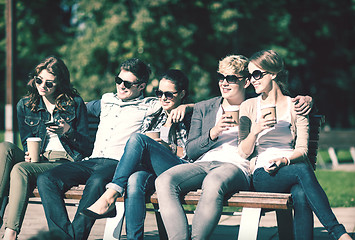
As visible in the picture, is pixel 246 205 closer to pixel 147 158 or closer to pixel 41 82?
pixel 147 158

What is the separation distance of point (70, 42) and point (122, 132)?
16.8 metres

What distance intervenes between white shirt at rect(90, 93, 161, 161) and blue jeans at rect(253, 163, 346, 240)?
127 cm

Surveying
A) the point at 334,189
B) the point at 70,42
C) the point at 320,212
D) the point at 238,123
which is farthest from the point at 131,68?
the point at 70,42

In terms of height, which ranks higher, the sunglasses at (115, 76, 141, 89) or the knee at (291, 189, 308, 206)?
the sunglasses at (115, 76, 141, 89)

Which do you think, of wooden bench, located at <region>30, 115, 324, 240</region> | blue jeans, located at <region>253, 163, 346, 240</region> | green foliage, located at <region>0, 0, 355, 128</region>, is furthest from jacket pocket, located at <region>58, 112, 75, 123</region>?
green foliage, located at <region>0, 0, 355, 128</region>

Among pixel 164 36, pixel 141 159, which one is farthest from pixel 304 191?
pixel 164 36

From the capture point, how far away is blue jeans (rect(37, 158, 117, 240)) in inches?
148

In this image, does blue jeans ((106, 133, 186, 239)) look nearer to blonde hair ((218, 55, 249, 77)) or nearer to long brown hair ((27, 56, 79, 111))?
blonde hair ((218, 55, 249, 77))

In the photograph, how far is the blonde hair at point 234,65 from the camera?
4.28m

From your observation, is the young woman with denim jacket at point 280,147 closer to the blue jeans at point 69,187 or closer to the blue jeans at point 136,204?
the blue jeans at point 136,204

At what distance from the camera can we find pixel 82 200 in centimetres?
387

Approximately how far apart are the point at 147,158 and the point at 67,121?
0.98 meters

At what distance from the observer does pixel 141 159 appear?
3957 millimetres

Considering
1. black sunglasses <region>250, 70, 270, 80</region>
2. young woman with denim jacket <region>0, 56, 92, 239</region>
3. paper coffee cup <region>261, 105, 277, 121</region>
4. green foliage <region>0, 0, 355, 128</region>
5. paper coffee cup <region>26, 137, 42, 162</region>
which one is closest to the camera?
paper coffee cup <region>261, 105, 277, 121</region>
